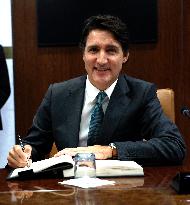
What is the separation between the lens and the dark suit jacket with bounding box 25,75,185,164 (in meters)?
2.27

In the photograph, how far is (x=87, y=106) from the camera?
241 cm

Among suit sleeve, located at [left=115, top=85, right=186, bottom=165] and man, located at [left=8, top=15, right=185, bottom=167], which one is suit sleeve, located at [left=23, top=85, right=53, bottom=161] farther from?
suit sleeve, located at [left=115, top=85, right=186, bottom=165]

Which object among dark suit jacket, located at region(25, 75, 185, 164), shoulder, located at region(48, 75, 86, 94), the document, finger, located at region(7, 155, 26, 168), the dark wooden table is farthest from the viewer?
shoulder, located at region(48, 75, 86, 94)

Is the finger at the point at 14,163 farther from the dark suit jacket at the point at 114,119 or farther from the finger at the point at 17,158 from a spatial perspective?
the dark suit jacket at the point at 114,119

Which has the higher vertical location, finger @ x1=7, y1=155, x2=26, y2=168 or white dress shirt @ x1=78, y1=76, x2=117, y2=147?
white dress shirt @ x1=78, y1=76, x2=117, y2=147

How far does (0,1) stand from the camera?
4.30m

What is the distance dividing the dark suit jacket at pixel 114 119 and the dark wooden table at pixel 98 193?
524 mm

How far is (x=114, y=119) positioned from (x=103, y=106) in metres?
0.12

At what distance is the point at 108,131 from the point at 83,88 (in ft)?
1.04

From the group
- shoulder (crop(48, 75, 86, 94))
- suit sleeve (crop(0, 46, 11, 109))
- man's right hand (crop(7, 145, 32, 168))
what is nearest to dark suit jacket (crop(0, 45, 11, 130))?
suit sleeve (crop(0, 46, 11, 109))

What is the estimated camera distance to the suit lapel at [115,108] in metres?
2.29

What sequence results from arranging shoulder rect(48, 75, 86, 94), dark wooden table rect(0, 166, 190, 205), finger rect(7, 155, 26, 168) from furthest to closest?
shoulder rect(48, 75, 86, 94), finger rect(7, 155, 26, 168), dark wooden table rect(0, 166, 190, 205)

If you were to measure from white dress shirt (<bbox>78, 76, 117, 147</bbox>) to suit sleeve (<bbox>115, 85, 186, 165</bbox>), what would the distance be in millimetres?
195

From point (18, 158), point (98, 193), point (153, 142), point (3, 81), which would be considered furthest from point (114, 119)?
point (3, 81)
